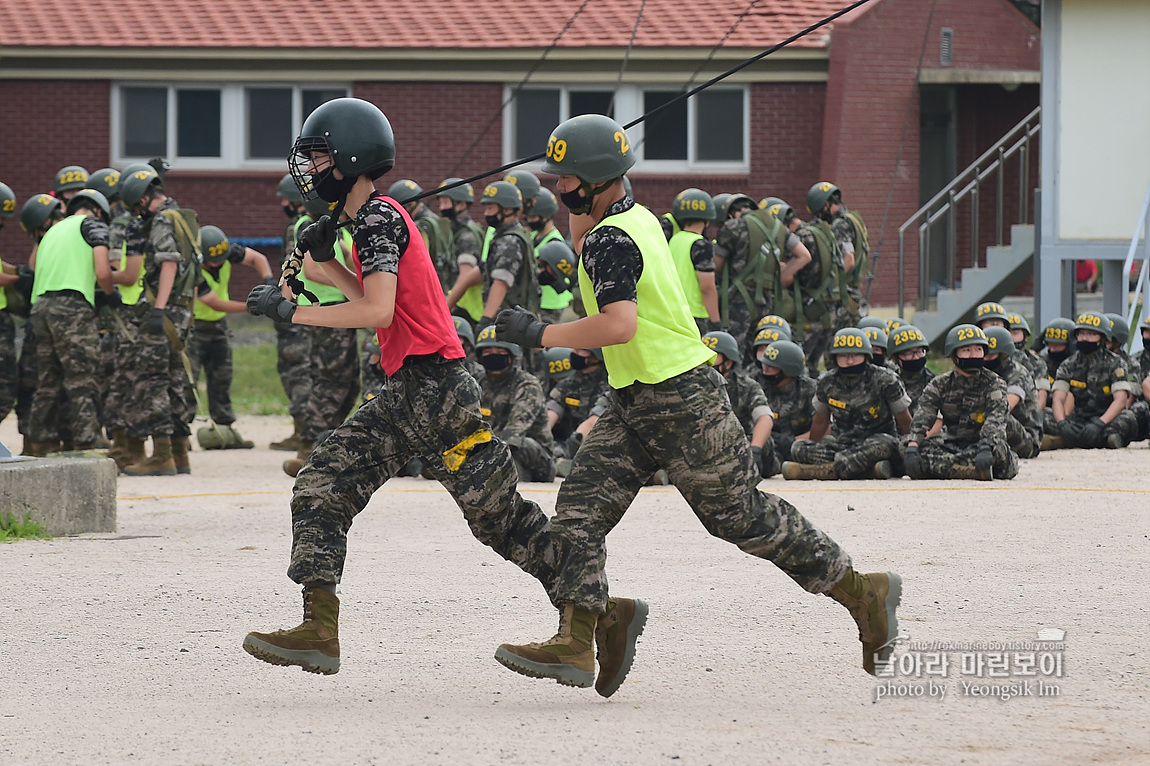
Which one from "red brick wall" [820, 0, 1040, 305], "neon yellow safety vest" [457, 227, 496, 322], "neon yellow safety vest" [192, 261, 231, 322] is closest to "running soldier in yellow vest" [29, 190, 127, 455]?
"neon yellow safety vest" [192, 261, 231, 322]

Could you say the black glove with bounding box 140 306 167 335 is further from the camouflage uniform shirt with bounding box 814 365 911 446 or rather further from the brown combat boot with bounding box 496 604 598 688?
the brown combat boot with bounding box 496 604 598 688

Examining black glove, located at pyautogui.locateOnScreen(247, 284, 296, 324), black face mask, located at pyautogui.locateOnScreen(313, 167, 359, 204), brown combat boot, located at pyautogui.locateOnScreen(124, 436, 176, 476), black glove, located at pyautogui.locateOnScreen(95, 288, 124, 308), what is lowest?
brown combat boot, located at pyautogui.locateOnScreen(124, 436, 176, 476)

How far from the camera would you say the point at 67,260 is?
1166cm

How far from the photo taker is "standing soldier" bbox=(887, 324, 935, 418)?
12.5 metres

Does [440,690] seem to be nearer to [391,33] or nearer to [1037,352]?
[1037,352]

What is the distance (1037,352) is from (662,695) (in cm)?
1095

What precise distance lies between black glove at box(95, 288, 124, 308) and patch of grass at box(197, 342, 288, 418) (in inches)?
164

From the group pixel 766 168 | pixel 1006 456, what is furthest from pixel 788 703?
pixel 766 168

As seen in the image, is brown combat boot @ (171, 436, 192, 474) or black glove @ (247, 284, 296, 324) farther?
brown combat boot @ (171, 436, 192, 474)

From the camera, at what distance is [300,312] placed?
201 inches

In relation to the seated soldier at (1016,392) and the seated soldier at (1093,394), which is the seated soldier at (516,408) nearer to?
the seated soldier at (1016,392)

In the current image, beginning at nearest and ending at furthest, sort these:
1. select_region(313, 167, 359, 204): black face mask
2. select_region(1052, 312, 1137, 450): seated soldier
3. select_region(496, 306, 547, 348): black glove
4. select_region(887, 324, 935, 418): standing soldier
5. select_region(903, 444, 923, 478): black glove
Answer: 1. select_region(496, 306, 547, 348): black glove
2. select_region(313, 167, 359, 204): black face mask
3. select_region(903, 444, 923, 478): black glove
4. select_region(887, 324, 935, 418): standing soldier
5. select_region(1052, 312, 1137, 450): seated soldier

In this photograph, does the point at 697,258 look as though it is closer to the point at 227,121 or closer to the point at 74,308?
the point at 74,308

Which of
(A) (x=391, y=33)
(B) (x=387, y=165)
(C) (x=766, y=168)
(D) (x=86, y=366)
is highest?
(A) (x=391, y=33)
